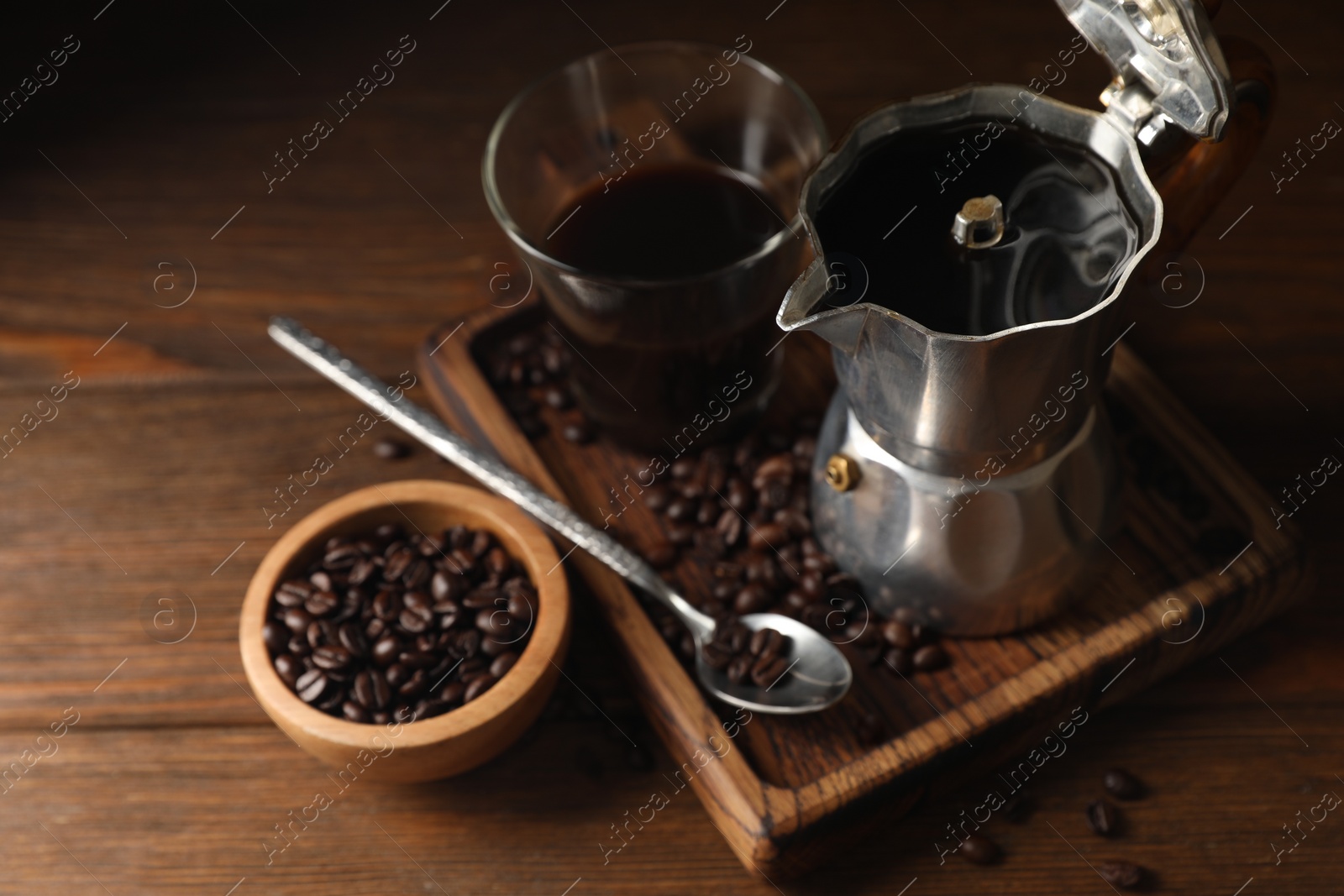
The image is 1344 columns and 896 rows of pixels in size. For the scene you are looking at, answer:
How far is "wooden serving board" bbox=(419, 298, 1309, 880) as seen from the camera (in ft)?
3.65

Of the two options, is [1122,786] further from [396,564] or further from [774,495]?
[396,564]

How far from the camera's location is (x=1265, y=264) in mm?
1567

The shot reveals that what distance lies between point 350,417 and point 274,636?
38 centimetres

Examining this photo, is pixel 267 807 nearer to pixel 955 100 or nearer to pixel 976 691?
pixel 976 691

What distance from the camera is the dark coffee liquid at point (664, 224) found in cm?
131

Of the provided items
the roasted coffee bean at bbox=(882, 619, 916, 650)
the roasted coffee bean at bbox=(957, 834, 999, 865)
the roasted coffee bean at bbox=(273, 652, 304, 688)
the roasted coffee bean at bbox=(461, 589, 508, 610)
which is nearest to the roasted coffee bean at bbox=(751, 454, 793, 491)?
the roasted coffee bean at bbox=(882, 619, 916, 650)

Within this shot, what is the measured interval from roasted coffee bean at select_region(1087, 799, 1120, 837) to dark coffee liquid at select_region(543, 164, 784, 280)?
0.66 m

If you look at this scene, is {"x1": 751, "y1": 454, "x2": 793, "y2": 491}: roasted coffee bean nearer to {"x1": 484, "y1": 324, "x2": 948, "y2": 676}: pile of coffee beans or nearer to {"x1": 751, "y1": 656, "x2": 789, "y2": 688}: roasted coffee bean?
{"x1": 484, "y1": 324, "x2": 948, "y2": 676}: pile of coffee beans

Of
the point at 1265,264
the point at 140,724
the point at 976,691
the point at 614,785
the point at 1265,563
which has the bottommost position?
the point at 140,724

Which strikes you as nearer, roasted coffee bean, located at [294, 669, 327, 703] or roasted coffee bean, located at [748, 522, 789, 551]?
roasted coffee bean, located at [294, 669, 327, 703]

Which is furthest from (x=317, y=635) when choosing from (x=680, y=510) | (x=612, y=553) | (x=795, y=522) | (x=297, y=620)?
(x=795, y=522)

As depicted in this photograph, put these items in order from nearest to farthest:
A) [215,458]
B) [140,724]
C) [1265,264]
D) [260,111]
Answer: [140,724], [215,458], [1265,264], [260,111]

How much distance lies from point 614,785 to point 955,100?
725mm

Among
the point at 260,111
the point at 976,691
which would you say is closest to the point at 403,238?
the point at 260,111
